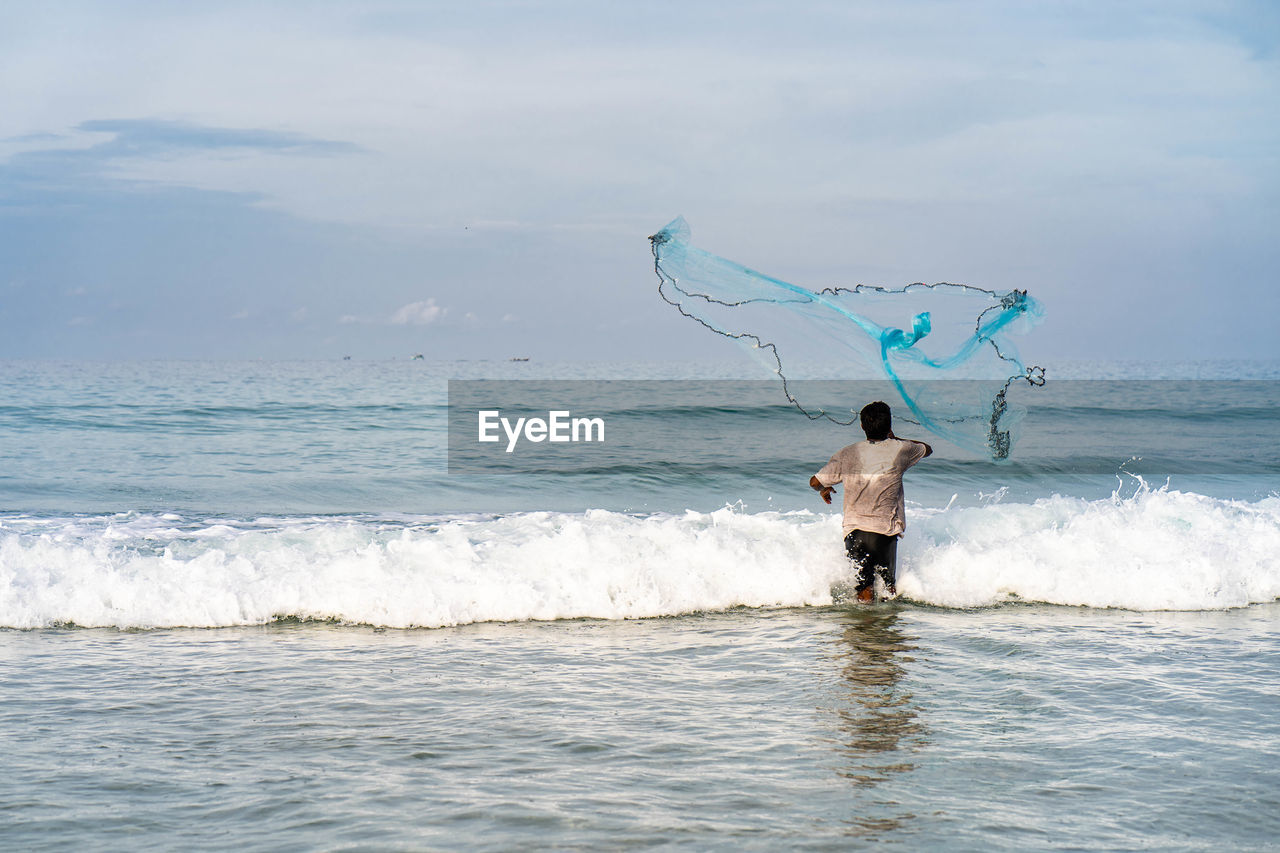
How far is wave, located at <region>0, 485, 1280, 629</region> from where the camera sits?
24.3 feet

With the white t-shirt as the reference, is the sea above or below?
below

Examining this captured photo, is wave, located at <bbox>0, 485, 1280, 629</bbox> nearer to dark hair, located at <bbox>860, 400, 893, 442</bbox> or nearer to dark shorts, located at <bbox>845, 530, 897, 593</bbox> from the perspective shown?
dark shorts, located at <bbox>845, 530, 897, 593</bbox>

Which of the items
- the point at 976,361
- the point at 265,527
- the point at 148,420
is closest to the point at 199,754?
the point at 976,361

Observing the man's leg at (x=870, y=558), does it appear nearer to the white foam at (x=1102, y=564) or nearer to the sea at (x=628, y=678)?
the sea at (x=628, y=678)

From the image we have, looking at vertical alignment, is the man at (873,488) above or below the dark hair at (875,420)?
below

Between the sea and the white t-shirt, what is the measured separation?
2.43 feet

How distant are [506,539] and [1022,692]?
5.55 m

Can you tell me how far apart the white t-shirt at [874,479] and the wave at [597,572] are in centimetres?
78

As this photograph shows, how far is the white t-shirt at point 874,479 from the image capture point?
7488 millimetres

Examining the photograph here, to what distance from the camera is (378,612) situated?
739cm

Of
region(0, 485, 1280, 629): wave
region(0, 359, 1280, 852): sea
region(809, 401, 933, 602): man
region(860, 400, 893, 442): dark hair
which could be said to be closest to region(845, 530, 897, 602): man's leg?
region(809, 401, 933, 602): man

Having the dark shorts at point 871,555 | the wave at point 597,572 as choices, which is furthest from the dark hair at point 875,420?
the wave at point 597,572

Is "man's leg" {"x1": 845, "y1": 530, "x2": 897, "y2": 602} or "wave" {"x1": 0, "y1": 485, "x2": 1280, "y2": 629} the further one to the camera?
"man's leg" {"x1": 845, "y1": 530, "x2": 897, "y2": 602}

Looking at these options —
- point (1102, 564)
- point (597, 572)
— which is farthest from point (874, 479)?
point (1102, 564)
